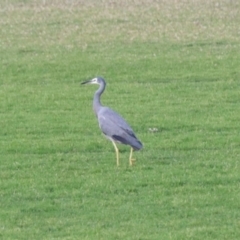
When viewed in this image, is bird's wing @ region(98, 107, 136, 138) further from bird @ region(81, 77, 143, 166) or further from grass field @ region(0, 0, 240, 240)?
grass field @ region(0, 0, 240, 240)

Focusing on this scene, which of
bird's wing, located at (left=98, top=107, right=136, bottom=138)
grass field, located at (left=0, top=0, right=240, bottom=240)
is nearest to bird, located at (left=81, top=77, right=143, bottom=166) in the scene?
bird's wing, located at (left=98, top=107, right=136, bottom=138)

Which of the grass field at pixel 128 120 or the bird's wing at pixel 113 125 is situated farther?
the bird's wing at pixel 113 125

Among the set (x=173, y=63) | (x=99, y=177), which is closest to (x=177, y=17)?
(x=173, y=63)

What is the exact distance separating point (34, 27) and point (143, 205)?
792 inches

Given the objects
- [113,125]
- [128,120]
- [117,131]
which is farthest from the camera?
[128,120]

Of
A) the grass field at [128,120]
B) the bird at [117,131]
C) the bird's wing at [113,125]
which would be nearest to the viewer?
the grass field at [128,120]

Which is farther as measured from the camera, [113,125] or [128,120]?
[128,120]

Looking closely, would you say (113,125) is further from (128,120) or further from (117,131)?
(128,120)

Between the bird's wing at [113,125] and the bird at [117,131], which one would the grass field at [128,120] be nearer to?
the bird at [117,131]

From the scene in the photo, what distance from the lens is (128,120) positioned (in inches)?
707

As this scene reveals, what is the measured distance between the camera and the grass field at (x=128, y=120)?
38.9 ft

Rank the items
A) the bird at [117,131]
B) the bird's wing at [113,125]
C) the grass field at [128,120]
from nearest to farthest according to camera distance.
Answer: the grass field at [128,120] → the bird at [117,131] → the bird's wing at [113,125]

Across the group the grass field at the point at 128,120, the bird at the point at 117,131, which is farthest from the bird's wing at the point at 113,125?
the grass field at the point at 128,120

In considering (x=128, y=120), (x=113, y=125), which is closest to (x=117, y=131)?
Answer: (x=113, y=125)
